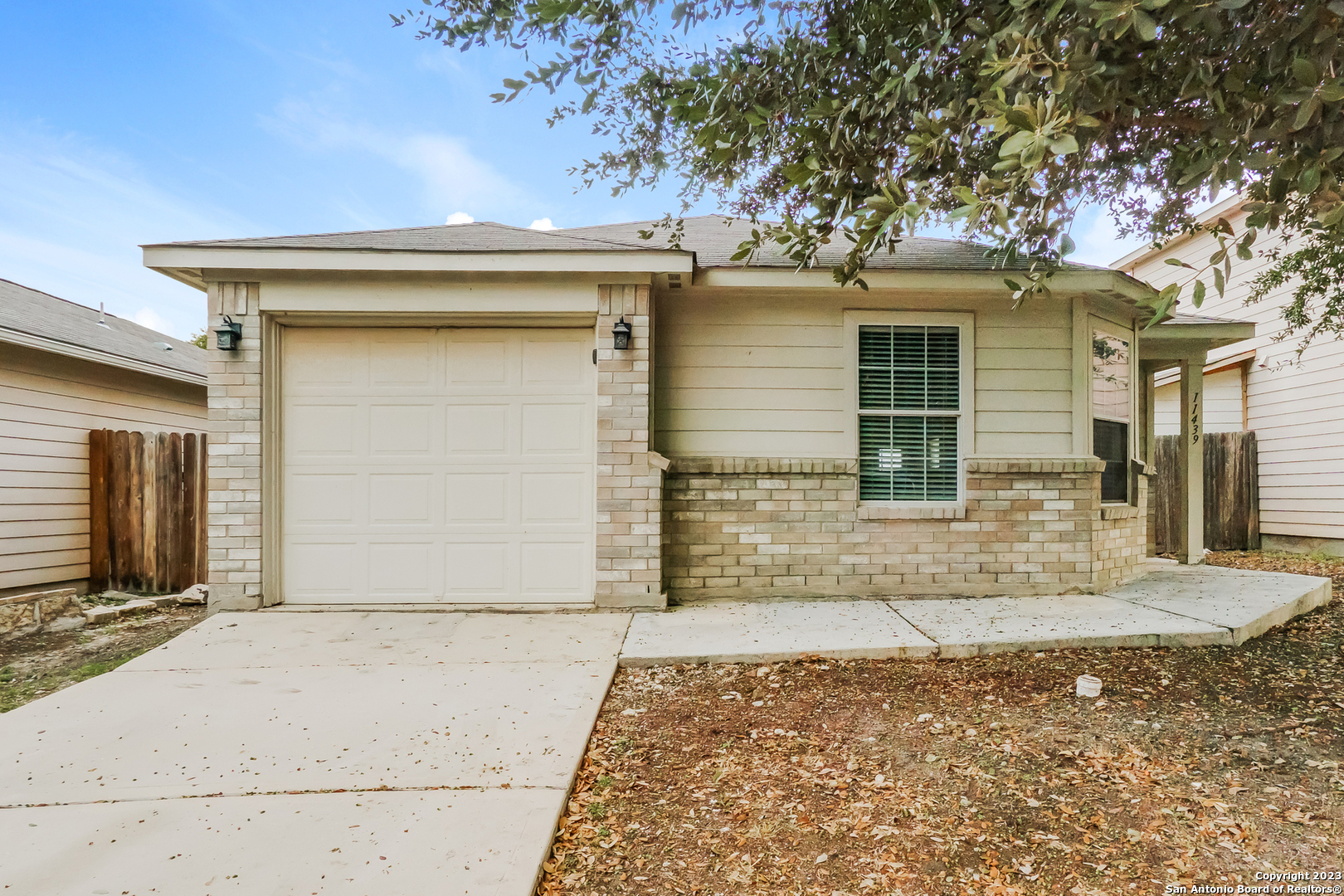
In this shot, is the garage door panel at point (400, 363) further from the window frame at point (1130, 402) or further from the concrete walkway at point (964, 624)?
the window frame at point (1130, 402)

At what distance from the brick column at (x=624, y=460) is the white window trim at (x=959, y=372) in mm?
1695

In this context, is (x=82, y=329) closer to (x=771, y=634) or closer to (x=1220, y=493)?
(x=771, y=634)

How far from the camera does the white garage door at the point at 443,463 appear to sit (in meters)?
4.76

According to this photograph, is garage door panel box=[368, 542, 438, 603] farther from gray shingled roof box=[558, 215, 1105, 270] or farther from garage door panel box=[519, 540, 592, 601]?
gray shingled roof box=[558, 215, 1105, 270]

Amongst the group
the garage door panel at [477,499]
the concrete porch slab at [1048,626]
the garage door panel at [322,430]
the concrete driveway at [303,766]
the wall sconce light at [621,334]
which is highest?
the wall sconce light at [621,334]

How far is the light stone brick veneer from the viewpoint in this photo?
16.3 ft

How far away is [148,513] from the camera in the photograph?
227 inches

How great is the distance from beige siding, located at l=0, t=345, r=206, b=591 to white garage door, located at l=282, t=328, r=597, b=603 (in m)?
2.95

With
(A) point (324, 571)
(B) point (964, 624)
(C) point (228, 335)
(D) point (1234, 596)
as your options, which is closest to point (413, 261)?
(C) point (228, 335)

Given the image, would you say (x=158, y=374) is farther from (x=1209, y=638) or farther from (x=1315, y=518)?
(x=1315, y=518)

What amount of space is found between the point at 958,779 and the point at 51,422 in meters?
7.90

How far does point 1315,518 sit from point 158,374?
1432 cm

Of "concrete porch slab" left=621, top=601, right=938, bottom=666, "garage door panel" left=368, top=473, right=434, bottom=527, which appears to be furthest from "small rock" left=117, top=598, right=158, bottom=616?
"concrete porch slab" left=621, top=601, right=938, bottom=666

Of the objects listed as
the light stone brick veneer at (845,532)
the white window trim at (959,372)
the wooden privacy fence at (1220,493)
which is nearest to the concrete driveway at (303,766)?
the light stone brick veneer at (845,532)
